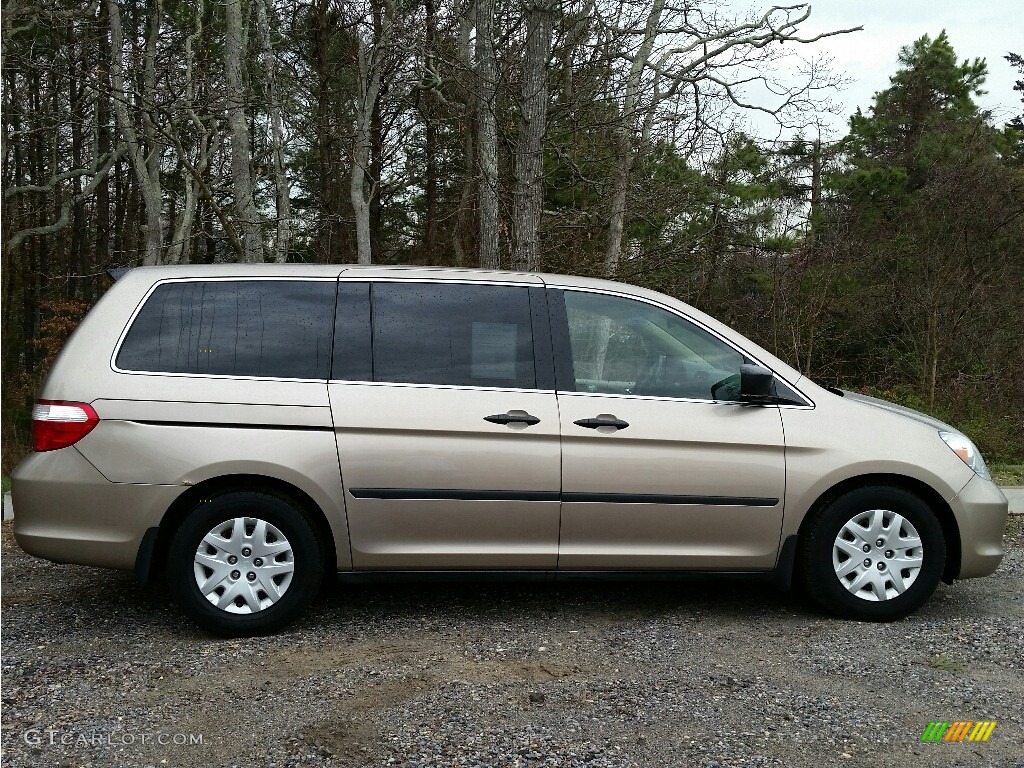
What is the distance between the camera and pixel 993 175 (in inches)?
650

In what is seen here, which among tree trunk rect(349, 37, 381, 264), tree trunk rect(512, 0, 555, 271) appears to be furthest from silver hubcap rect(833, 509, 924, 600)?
tree trunk rect(349, 37, 381, 264)

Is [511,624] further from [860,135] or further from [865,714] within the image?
[860,135]

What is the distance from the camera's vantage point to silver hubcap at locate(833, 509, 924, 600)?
4617mm

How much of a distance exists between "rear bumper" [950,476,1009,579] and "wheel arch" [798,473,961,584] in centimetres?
4

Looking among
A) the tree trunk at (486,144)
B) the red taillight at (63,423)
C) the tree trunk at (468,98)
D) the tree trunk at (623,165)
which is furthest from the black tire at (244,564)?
the tree trunk at (623,165)

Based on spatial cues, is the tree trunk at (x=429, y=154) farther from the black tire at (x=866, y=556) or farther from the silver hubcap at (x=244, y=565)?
the black tire at (x=866, y=556)

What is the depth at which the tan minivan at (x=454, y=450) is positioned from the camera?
14.0 feet

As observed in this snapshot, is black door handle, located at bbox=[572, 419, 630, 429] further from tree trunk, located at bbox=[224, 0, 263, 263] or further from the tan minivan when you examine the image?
tree trunk, located at bbox=[224, 0, 263, 263]

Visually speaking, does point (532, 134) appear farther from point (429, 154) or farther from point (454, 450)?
point (429, 154)

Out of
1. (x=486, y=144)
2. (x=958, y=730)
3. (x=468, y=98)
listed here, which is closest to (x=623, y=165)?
(x=486, y=144)

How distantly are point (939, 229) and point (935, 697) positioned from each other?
14.1 metres

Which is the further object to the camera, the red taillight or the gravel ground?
the red taillight

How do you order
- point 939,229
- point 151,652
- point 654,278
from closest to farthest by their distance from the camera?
point 151,652 < point 654,278 < point 939,229

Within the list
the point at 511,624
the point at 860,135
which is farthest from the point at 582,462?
the point at 860,135
